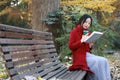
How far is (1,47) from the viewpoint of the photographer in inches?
139

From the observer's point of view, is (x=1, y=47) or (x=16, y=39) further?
(x=16, y=39)

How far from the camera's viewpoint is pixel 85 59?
5793mm

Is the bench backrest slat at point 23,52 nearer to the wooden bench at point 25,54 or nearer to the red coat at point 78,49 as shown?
the wooden bench at point 25,54

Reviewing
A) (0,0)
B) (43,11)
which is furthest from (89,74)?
(0,0)

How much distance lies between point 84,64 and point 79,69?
0.13 metres

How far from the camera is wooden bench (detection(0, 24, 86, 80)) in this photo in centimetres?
362

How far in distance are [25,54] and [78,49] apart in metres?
1.79

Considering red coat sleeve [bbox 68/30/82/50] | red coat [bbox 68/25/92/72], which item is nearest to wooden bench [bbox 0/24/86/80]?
red coat [bbox 68/25/92/72]

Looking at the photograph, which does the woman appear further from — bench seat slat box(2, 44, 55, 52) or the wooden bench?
bench seat slat box(2, 44, 55, 52)

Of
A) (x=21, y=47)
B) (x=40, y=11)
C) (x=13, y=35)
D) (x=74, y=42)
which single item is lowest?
(x=74, y=42)

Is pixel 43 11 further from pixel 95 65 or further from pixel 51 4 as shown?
pixel 95 65

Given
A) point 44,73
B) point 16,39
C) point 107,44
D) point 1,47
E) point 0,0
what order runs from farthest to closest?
point 0,0 → point 107,44 → point 44,73 → point 16,39 → point 1,47

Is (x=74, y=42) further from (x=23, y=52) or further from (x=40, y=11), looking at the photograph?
(x=40, y=11)

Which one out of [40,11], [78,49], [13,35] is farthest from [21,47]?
[40,11]
